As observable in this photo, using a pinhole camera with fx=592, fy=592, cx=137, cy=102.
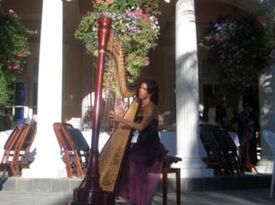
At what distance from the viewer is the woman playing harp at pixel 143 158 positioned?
636 centimetres

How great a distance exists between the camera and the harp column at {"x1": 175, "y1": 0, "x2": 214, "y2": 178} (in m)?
10.4

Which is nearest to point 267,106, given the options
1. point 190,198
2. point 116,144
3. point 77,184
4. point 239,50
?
point 239,50

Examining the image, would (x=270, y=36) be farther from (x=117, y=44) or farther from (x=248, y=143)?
(x=117, y=44)

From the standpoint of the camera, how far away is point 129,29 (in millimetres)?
9484

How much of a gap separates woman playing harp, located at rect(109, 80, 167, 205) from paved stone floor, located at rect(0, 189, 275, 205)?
2008 millimetres

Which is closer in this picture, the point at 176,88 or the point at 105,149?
the point at 105,149

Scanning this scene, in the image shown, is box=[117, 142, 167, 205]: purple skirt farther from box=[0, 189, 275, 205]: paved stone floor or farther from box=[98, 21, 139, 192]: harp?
box=[0, 189, 275, 205]: paved stone floor

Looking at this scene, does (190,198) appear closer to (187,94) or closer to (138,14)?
(187,94)

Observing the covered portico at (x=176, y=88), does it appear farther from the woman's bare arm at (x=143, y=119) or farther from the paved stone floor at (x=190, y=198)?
the woman's bare arm at (x=143, y=119)

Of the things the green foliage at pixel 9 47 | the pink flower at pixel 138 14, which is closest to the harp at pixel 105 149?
the pink flower at pixel 138 14

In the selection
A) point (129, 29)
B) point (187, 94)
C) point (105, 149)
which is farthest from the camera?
point (187, 94)

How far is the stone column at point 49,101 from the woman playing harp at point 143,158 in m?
3.86

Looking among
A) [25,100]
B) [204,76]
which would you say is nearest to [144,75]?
[204,76]

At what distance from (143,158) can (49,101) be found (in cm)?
411
